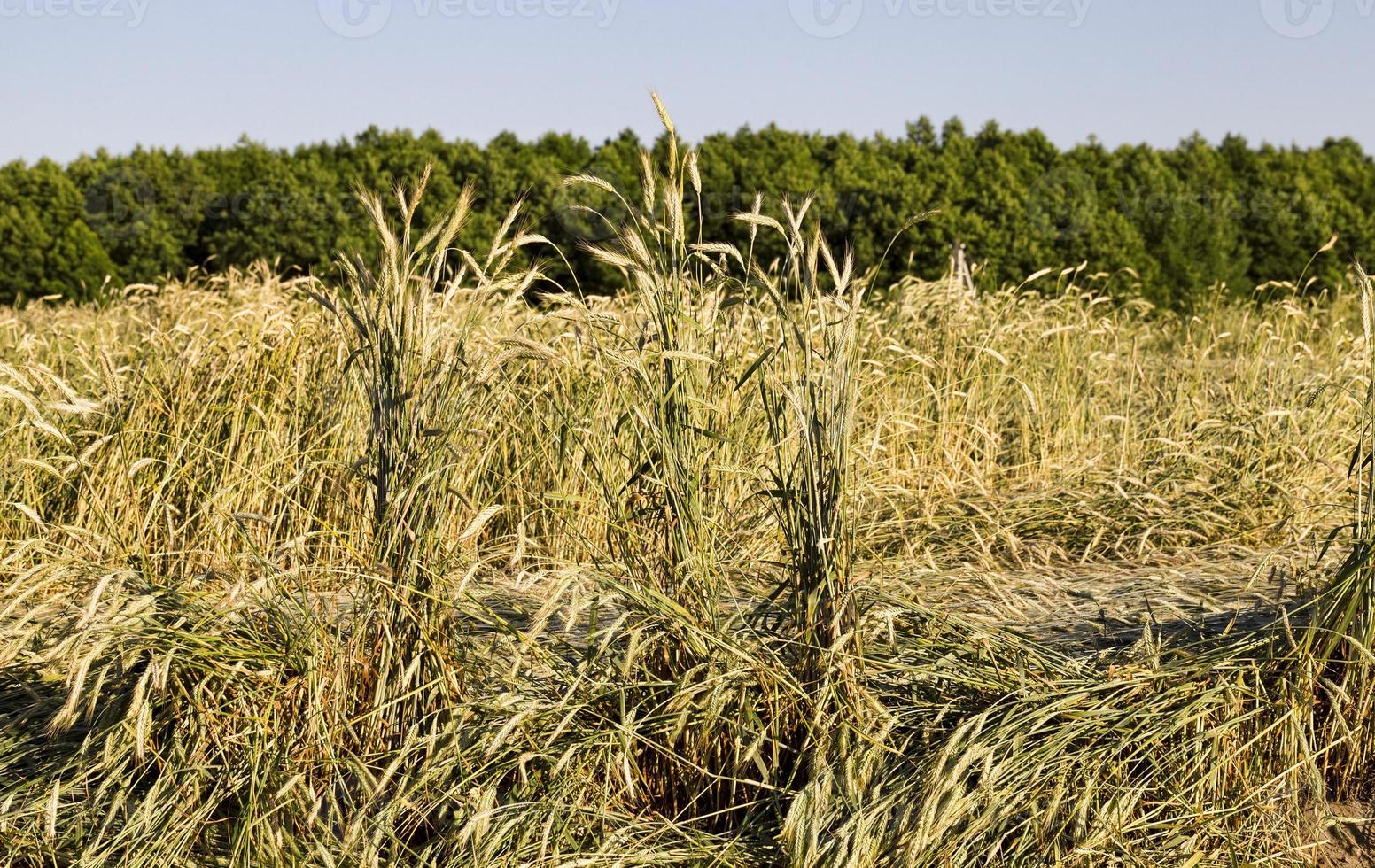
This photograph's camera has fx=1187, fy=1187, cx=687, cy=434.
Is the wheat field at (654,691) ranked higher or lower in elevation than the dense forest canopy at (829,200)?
lower

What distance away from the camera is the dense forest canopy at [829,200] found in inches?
459

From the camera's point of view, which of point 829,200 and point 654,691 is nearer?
point 654,691

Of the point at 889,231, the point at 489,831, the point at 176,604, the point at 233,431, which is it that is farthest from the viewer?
the point at 889,231

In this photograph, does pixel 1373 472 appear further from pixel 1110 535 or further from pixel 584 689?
pixel 584 689

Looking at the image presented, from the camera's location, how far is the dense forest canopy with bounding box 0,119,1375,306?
38.3 ft

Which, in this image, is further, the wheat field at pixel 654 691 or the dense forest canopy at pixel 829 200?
the dense forest canopy at pixel 829 200

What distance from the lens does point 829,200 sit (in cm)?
1203

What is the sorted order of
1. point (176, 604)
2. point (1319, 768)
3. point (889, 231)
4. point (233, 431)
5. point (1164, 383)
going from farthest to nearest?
point (889, 231)
point (1164, 383)
point (233, 431)
point (1319, 768)
point (176, 604)

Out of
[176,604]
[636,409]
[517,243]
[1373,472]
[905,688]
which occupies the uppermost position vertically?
[517,243]

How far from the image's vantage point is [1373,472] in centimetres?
252

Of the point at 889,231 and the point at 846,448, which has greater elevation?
the point at 889,231

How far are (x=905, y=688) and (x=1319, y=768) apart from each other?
2.82ft

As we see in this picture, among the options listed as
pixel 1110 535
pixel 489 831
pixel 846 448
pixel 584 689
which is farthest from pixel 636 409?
pixel 1110 535

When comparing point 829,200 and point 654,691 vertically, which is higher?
point 829,200
